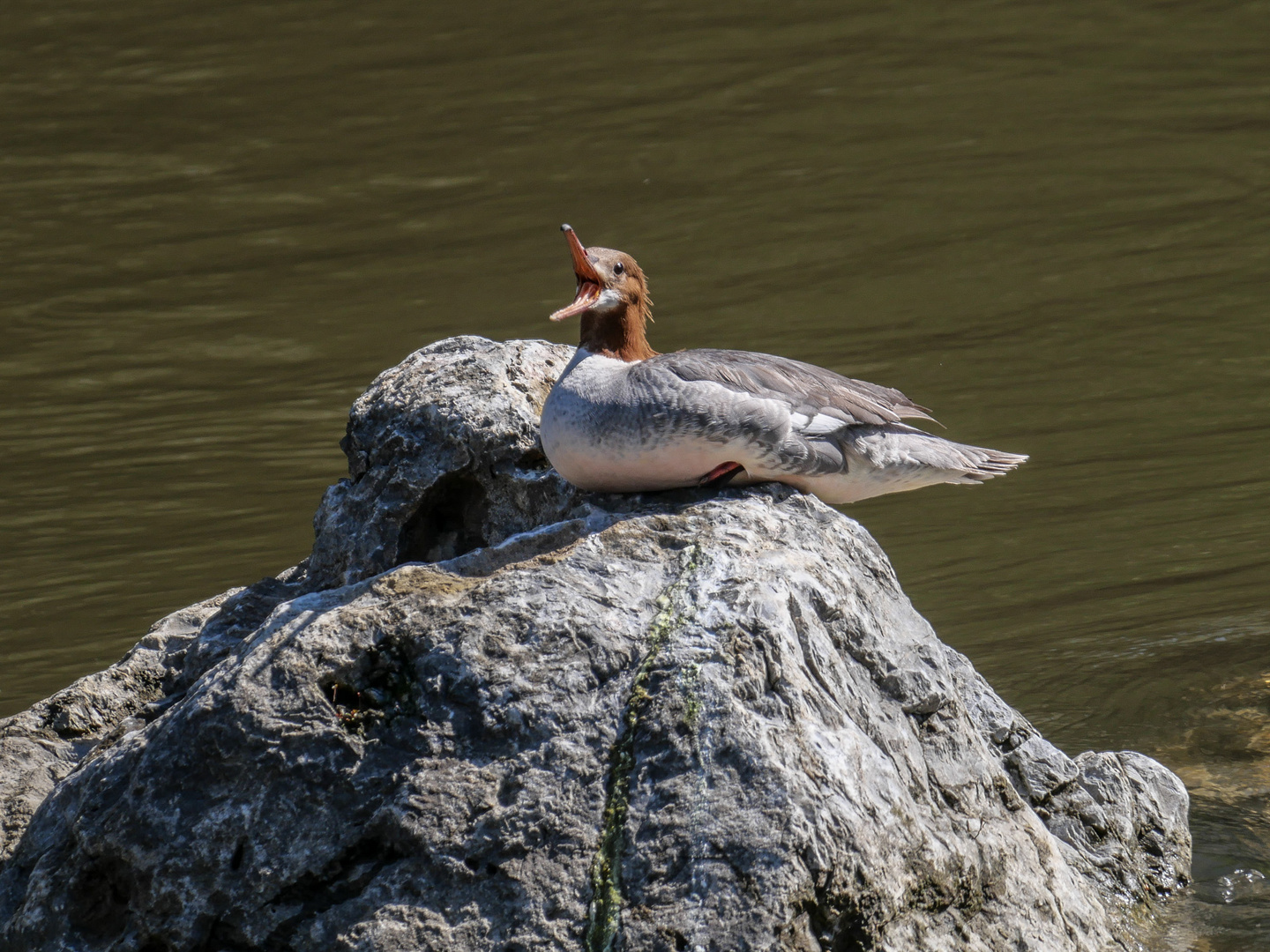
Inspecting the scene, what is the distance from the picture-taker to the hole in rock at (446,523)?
437cm

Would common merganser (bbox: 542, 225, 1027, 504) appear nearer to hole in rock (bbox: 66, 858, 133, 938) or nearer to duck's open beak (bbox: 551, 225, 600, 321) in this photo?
duck's open beak (bbox: 551, 225, 600, 321)

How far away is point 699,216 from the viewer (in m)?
11.5

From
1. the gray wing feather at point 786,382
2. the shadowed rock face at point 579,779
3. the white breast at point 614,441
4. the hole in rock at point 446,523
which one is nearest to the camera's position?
the shadowed rock face at point 579,779

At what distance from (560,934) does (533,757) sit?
0.37 metres

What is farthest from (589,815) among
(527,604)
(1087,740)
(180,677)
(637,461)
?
(1087,740)

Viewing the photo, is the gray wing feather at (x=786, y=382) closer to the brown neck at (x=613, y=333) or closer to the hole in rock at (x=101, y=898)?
the brown neck at (x=613, y=333)

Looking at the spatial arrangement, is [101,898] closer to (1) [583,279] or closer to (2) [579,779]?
(2) [579,779]

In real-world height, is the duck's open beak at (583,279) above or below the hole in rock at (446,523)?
above

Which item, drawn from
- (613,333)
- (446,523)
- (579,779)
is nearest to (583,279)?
(613,333)

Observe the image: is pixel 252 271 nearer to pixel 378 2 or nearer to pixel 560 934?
pixel 378 2

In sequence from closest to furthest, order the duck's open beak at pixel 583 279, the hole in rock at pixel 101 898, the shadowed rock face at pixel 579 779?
the shadowed rock face at pixel 579 779 < the hole in rock at pixel 101 898 < the duck's open beak at pixel 583 279

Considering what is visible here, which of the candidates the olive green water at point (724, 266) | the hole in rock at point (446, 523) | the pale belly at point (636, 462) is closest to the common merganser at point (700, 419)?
the pale belly at point (636, 462)

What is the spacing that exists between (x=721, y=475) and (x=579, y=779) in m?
1.04

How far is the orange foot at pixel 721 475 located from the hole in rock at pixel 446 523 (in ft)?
2.71
